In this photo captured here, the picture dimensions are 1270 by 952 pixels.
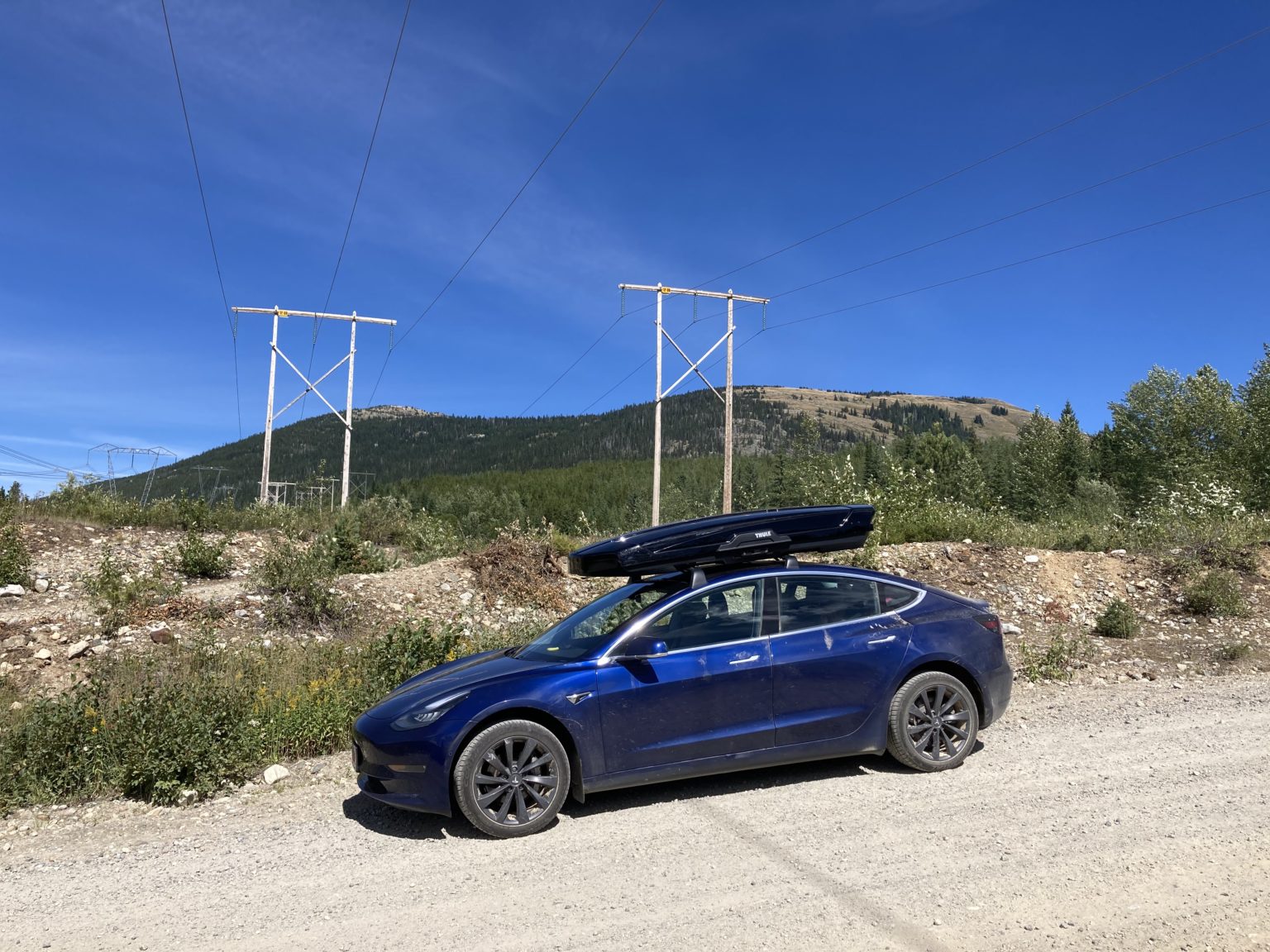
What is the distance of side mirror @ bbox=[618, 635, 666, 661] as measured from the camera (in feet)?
17.6

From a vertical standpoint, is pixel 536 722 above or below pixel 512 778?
above

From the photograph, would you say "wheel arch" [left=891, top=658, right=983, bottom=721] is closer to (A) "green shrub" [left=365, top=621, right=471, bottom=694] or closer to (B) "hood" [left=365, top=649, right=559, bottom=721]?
(B) "hood" [left=365, top=649, right=559, bottom=721]

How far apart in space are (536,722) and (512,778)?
365 mm

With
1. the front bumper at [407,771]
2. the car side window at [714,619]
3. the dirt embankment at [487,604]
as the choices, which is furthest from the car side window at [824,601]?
the dirt embankment at [487,604]

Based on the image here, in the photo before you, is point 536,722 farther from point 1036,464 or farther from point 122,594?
point 1036,464

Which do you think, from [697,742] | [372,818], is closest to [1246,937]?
[697,742]

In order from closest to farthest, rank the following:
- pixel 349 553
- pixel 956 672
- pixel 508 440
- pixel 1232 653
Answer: pixel 956 672
pixel 1232 653
pixel 349 553
pixel 508 440

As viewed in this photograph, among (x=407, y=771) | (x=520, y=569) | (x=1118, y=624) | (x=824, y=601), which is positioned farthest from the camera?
(x=520, y=569)

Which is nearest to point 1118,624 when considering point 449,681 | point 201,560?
point 449,681

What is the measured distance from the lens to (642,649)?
541 cm

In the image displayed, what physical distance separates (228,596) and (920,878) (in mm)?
10890

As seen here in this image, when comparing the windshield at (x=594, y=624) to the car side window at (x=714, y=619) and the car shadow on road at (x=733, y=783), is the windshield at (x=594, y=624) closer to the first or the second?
the car side window at (x=714, y=619)

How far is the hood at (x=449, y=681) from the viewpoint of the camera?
5.39 metres

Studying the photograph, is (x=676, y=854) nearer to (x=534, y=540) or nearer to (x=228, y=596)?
(x=228, y=596)
